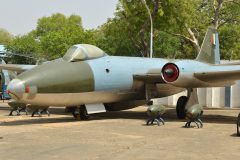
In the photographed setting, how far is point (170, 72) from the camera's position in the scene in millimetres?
17859

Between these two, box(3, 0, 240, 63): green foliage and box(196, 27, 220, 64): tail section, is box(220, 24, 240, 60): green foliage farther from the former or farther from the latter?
box(196, 27, 220, 64): tail section

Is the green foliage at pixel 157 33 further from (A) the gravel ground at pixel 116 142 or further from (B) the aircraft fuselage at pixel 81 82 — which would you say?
(A) the gravel ground at pixel 116 142

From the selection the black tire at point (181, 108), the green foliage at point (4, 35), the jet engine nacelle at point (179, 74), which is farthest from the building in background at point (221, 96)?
the green foliage at point (4, 35)

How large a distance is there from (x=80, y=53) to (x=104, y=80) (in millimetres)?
1532

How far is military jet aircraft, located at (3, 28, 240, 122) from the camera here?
16.4m

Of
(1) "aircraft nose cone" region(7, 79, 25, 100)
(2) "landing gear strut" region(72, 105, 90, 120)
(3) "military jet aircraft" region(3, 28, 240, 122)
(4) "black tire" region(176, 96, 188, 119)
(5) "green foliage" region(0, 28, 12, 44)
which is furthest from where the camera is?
(5) "green foliage" region(0, 28, 12, 44)

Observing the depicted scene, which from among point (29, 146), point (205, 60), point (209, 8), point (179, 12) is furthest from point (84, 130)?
point (209, 8)

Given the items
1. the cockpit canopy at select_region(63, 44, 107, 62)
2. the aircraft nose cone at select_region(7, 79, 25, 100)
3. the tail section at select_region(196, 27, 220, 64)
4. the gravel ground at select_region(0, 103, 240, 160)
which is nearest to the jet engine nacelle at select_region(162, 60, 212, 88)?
the gravel ground at select_region(0, 103, 240, 160)

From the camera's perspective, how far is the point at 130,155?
970 centimetres

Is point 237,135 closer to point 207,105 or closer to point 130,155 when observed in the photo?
point 130,155

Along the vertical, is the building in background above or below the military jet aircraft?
below

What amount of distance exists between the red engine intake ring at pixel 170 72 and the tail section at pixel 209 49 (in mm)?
4427

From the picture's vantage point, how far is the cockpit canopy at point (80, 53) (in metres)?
17.7

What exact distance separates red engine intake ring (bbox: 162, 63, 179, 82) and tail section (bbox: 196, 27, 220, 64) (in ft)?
14.5
